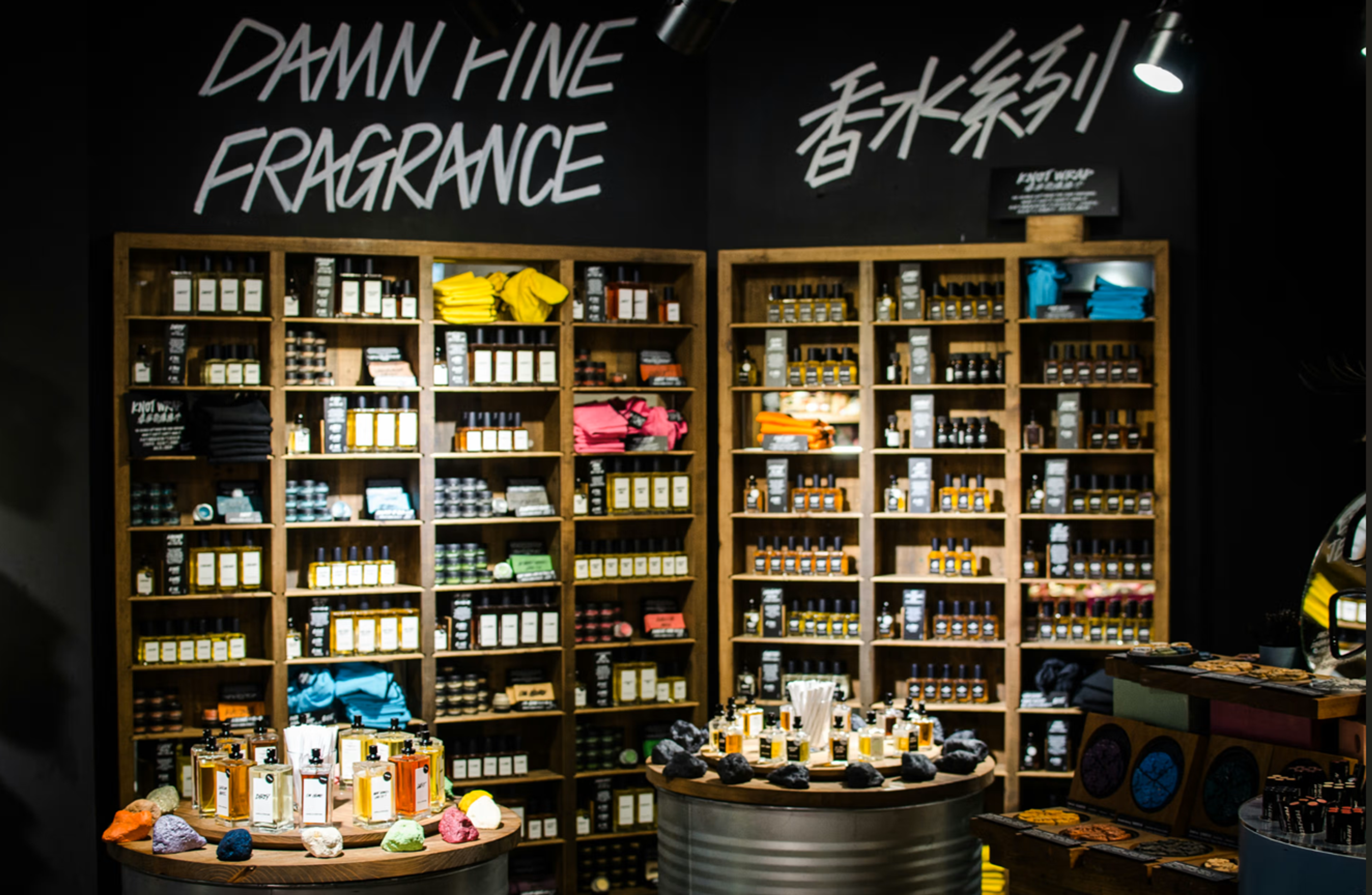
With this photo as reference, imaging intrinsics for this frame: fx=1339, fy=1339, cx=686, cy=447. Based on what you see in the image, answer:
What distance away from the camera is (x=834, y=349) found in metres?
6.93

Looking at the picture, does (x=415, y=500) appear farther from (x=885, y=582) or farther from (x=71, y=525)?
(x=885, y=582)

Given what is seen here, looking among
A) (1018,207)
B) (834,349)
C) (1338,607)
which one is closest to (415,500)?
(834,349)

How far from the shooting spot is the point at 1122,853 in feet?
12.9

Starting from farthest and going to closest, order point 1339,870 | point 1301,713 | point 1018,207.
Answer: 1. point 1018,207
2. point 1301,713
3. point 1339,870

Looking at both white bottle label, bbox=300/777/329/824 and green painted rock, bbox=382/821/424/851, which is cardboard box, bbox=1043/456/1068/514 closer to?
green painted rock, bbox=382/821/424/851

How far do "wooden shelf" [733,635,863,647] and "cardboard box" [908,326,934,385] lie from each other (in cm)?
137

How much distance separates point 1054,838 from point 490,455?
349cm

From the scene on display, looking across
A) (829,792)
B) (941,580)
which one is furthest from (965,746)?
(941,580)

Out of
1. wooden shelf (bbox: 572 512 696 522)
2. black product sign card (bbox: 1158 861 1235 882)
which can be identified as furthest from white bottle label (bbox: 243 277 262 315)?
black product sign card (bbox: 1158 861 1235 882)

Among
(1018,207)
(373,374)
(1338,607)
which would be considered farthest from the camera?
(1018,207)

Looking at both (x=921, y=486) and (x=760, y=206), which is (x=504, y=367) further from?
(x=921, y=486)

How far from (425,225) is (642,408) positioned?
1.46 m

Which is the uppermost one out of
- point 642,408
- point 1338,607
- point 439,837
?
point 642,408

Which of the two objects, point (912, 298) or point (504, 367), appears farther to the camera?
point (912, 298)
